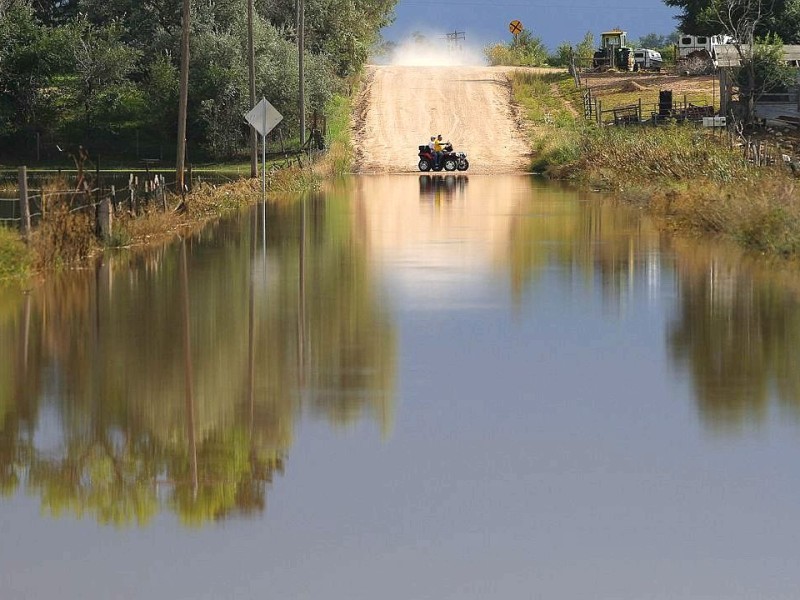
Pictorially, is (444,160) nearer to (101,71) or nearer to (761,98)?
(761,98)

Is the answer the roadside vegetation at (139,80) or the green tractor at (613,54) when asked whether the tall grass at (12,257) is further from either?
the green tractor at (613,54)

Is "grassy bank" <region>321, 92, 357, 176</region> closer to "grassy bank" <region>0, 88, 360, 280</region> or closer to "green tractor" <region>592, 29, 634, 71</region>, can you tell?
"grassy bank" <region>0, 88, 360, 280</region>

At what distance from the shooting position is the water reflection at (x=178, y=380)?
11.5 meters

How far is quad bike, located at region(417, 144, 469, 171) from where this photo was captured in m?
73.0

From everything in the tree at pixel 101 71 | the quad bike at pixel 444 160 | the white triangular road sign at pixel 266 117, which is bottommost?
the quad bike at pixel 444 160

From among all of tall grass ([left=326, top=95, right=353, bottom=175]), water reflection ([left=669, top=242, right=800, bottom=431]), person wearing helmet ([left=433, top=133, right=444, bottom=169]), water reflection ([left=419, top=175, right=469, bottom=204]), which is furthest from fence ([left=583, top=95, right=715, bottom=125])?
water reflection ([left=669, top=242, right=800, bottom=431])

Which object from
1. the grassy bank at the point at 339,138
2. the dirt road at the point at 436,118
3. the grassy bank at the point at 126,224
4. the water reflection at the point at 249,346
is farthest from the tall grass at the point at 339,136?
the water reflection at the point at 249,346

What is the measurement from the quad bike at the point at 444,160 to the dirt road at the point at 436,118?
2.74 ft

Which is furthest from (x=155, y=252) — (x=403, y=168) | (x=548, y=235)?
(x=403, y=168)

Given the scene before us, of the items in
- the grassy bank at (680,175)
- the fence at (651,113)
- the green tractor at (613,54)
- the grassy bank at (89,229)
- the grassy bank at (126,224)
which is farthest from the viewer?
the green tractor at (613,54)

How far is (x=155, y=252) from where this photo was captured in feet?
97.6

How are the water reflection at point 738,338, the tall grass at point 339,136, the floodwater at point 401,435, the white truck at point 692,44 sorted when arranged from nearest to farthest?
the floodwater at point 401,435
the water reflection at point 738,338
the tall grass at point 339,136
the white truck at point 692,44

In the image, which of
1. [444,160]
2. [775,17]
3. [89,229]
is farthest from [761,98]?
[89,229]

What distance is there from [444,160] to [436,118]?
56.8 feet
